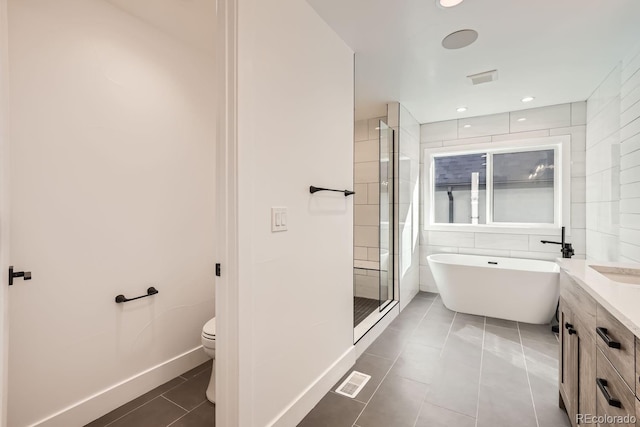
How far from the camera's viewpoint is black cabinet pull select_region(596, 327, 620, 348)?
985 mm

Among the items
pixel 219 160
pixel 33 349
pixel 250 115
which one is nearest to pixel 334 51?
pixel 250 115

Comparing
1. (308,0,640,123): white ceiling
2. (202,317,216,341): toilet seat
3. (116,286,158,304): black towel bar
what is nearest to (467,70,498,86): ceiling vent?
(308,0,640,123): white ceiling

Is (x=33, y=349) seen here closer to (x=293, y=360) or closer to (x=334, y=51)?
(x=293, y=360)

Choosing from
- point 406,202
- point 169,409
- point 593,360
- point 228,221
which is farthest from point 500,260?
point 169,409

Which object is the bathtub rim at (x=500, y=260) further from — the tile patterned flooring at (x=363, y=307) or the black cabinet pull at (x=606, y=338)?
the black cabinet pull at (x=606, y=338)

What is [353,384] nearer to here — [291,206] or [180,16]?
[291,206]

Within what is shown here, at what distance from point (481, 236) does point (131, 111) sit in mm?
3994

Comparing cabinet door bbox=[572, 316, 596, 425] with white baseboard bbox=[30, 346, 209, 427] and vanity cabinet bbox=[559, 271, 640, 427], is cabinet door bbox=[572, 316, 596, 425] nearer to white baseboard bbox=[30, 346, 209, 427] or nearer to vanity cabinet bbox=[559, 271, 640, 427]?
vanity cabinet bbox=[559, 271, 640, 427]

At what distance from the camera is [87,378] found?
1.70 metres

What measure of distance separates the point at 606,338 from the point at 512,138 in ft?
10.7

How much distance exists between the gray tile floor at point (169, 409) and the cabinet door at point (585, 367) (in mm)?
1864

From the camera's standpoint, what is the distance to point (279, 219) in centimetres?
153

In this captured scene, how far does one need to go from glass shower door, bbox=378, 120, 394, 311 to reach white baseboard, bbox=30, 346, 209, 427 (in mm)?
1904

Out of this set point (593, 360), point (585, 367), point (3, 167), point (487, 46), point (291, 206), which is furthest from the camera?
point (487, 46)
